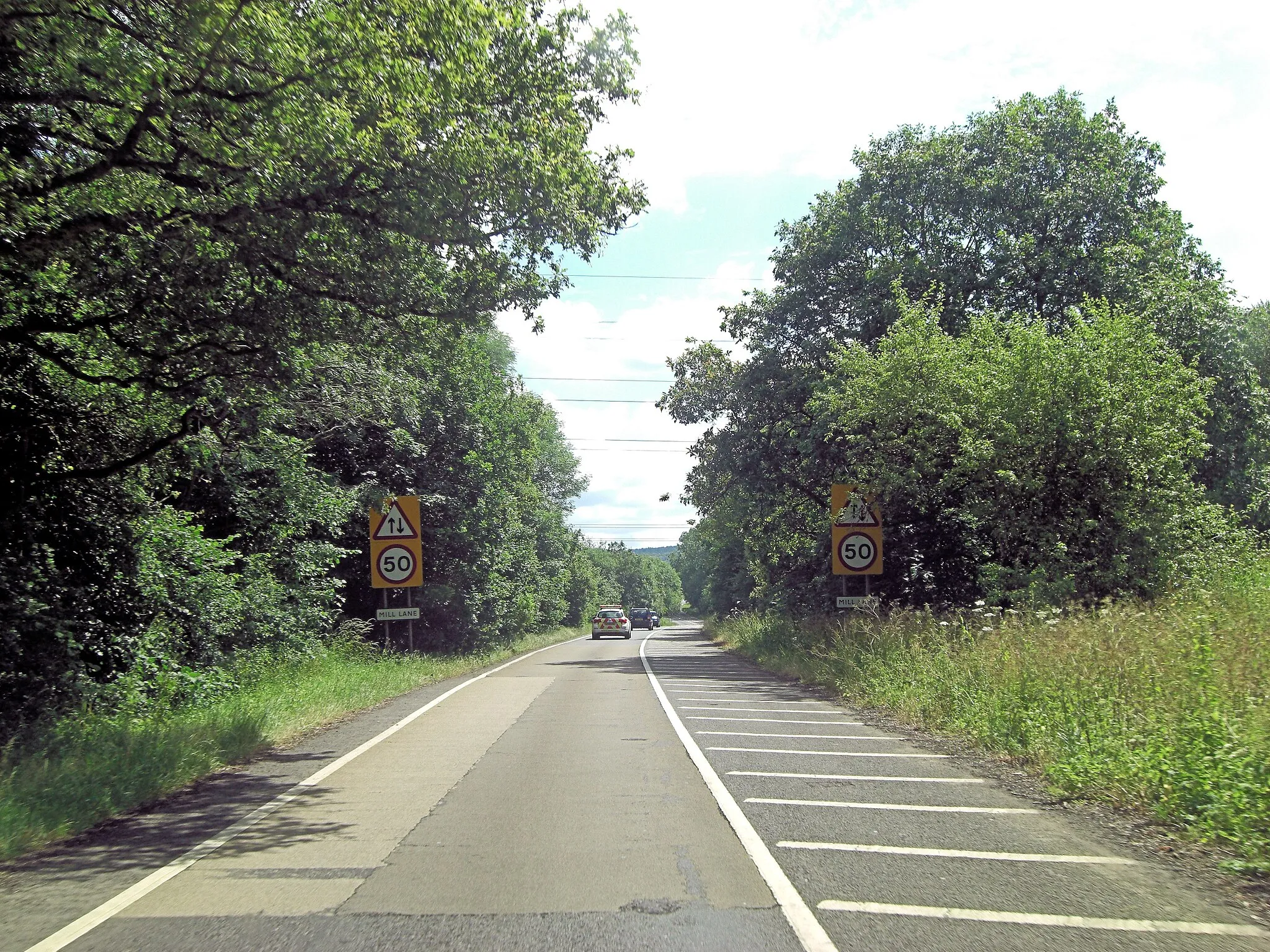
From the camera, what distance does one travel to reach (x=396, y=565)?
798 inches

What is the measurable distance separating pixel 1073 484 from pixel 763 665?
1108 cm

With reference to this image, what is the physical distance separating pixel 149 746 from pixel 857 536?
13942mm

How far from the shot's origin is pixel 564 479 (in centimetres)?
6059

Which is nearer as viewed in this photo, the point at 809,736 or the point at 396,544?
the point at 809,736

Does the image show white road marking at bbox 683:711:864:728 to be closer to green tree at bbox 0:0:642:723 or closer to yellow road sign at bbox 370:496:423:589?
green tree at bbox 0:0:642:723

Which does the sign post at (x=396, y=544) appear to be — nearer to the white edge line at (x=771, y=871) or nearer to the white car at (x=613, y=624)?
the white edge line at (x=771, y=871)

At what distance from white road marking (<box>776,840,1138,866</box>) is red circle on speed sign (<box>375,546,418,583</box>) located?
15.1 metres

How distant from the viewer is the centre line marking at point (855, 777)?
339 inches

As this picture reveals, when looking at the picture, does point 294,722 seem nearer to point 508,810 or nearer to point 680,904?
point 508,810

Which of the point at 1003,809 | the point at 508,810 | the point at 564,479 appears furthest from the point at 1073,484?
the point at 564,479

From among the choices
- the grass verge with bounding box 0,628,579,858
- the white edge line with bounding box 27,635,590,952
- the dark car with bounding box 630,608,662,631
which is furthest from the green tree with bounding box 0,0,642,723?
the dark car with bounding box 630,608,662,631

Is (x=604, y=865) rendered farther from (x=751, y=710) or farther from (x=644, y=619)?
(x=644, y=619)

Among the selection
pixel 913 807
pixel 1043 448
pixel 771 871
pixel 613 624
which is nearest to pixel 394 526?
pixel 1043 448

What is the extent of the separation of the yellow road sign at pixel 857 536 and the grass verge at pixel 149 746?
947 cm
